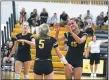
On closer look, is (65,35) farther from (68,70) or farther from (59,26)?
(68,70)

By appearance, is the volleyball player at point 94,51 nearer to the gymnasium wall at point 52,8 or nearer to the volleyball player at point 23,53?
the gymnasium wall at point 52,8

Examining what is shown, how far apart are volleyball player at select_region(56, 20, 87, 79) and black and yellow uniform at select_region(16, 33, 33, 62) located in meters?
0.47

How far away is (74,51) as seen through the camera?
154 inches

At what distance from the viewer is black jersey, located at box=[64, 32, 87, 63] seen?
3895 mm

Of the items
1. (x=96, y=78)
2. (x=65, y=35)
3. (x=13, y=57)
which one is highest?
(x=65, y=35)

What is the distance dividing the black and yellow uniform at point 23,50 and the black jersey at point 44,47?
7.0 inches

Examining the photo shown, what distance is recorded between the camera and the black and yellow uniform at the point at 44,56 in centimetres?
380

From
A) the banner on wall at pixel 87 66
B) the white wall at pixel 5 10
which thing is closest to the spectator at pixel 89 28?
the banner on wall at pixel 87 66

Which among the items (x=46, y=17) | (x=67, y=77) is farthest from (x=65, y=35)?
(x=67, y=77)

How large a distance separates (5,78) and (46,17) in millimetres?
1160

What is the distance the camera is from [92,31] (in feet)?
12.9

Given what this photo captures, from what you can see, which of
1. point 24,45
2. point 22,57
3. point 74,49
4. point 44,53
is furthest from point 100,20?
point 22,57

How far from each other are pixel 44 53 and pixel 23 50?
38 cm

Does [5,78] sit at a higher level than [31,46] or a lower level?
lower
